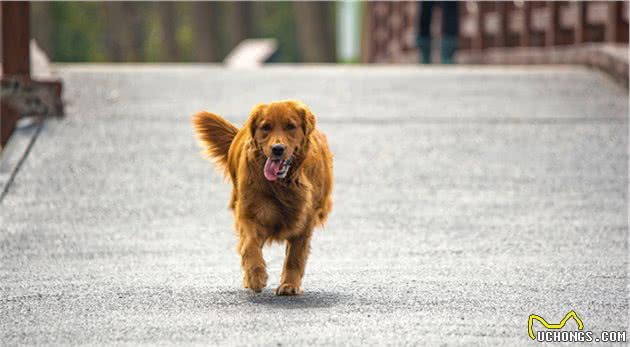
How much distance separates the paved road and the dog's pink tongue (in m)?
0.58

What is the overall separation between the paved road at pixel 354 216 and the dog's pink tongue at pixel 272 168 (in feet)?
1.89

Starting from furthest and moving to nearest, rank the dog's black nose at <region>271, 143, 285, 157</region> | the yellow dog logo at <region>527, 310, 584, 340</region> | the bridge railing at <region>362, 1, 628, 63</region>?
the bridge railing at <region>362, 1, 628, 63</region>, the dog's black nose at <region>271, 143, 285, 157</region>, the yellow dog logo at <region>527, 310, 584, 340</region>

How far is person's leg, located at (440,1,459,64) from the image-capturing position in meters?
20.3

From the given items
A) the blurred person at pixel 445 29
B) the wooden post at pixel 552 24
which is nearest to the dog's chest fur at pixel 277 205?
the wooden post at pixel 552 24

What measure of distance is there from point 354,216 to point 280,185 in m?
3.15

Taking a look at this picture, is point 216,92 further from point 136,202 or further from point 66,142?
point 136,202

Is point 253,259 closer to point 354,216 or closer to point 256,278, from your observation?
point 256,278

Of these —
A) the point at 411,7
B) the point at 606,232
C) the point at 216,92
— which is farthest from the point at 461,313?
the point at 411,7

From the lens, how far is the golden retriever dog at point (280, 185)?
256 inches

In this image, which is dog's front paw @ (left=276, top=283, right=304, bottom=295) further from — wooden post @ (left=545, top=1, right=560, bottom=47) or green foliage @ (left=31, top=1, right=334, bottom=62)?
green foliage @ (left=31, top=1, right=334, bottom=62)

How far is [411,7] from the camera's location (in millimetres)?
31469

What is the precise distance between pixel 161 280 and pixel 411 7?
24.3 meters

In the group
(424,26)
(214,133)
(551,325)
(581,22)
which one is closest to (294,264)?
(214,133)

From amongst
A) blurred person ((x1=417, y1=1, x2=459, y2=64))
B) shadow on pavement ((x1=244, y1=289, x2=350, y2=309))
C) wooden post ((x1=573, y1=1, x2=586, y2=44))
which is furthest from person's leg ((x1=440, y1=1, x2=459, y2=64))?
shadow on pavement ((x1=244, y1=289, x2=350, y2=309))
